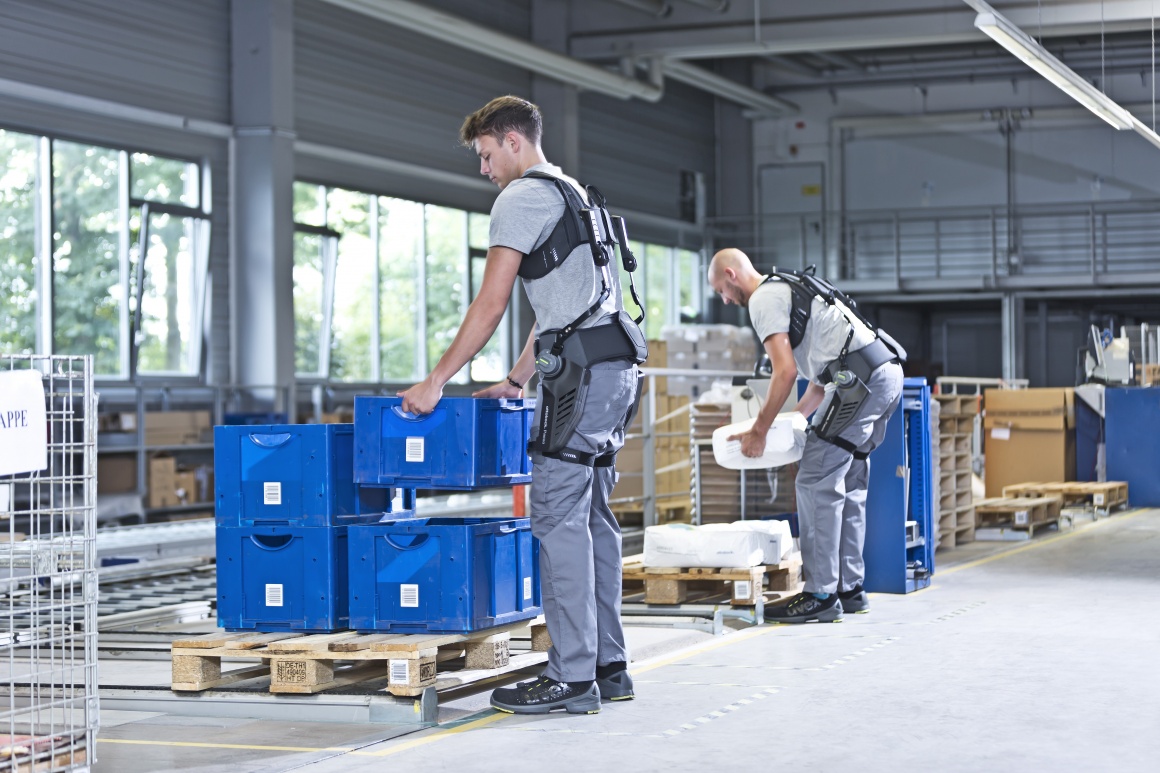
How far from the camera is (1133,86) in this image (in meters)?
25.4

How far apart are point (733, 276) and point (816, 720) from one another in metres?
2.87

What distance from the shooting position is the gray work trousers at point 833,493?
7.23 metres

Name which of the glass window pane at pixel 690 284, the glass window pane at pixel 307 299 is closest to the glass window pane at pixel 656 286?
the glass window pane at pixel 690 284

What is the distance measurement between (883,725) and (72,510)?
2701 millimetres

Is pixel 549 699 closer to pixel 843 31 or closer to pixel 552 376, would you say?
pixel 552 376

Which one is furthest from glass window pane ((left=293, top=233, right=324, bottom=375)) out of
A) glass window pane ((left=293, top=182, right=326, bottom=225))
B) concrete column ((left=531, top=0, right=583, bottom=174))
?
concrete column ((left=531, top=0, right=583, bottom=174))

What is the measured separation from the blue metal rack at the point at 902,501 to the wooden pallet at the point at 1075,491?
540 centimetres

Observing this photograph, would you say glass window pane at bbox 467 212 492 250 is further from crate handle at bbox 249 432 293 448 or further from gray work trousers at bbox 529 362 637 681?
gray work trousers at bbox 529 362 637 681

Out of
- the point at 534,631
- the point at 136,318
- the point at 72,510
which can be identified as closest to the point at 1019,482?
the point at 136,318

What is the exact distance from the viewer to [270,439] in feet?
17.5

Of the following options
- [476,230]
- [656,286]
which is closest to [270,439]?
[476,230]

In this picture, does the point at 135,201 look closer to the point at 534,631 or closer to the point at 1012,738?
the point at 534,631

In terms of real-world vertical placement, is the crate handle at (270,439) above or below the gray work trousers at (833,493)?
above

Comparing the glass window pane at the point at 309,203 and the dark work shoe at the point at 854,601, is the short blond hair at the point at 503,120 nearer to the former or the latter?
the dark work shoe at the point at 854,601
